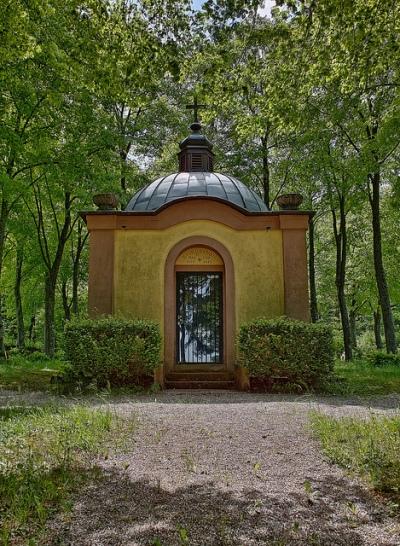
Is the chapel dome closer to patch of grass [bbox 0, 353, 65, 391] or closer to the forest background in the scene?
the forest background

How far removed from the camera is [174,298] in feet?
35.9

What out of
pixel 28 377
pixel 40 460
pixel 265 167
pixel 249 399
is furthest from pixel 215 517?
pixel 265 167

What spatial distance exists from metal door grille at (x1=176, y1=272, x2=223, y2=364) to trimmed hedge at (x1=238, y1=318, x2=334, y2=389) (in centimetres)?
233

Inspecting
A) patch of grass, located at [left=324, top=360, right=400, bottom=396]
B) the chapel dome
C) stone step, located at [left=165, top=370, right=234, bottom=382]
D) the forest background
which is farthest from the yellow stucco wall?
the forest background

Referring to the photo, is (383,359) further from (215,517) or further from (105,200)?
(215,517)

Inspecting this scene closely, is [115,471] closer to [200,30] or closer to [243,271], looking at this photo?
[200,30]

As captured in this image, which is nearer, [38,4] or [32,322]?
[38,4]

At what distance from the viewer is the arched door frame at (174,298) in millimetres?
10898

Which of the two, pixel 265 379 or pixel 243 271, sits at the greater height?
pixel 243 271

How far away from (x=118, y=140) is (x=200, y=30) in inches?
382

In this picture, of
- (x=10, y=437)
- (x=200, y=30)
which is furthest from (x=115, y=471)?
(x=200, y=30)

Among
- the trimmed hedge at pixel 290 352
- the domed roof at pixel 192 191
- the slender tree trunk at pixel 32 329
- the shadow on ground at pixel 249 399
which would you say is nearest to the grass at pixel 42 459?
the shadow on ground at pixel 249 399

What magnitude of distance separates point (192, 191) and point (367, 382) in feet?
20.6

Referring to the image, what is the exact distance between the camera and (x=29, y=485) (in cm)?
341
